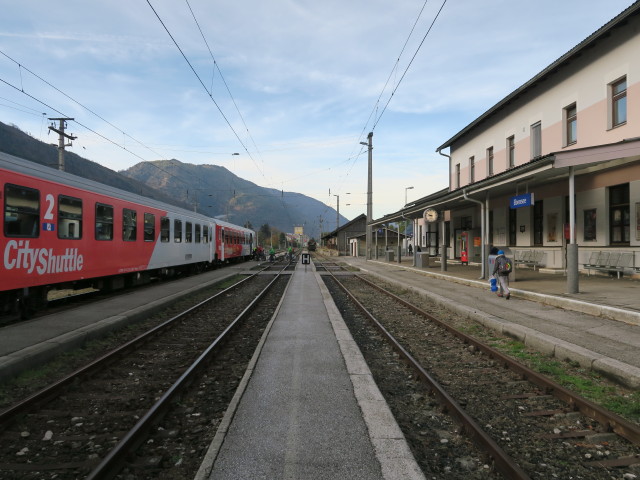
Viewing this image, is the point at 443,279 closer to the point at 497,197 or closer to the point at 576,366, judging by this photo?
the point at 497,197

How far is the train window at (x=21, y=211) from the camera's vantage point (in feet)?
23.9

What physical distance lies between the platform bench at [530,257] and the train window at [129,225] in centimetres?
1482

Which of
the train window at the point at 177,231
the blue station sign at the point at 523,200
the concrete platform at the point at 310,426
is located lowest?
the concrete platform at the point at 310,426

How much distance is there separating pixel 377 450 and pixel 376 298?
9.96 m

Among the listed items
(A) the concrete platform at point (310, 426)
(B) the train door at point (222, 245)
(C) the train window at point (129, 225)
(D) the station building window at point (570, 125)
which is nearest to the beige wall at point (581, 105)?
(D) the station building window at point (570, 125)

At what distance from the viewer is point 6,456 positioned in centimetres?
318

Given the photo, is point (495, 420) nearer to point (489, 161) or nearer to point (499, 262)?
point (499, 262)

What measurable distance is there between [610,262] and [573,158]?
5.26 metres

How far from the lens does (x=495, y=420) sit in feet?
12.8

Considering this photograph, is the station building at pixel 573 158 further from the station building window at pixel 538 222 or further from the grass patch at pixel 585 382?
the grass patch at pixel 585 382

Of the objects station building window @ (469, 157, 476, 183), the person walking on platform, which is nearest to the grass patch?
the person walking on platform

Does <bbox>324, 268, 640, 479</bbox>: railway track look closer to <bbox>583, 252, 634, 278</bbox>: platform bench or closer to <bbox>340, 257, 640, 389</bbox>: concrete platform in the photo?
<bbox>340, 257, 640, 389</bbox>: concrete platform

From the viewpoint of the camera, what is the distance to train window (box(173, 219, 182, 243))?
16.8 meters

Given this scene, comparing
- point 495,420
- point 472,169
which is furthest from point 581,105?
point 495,420
